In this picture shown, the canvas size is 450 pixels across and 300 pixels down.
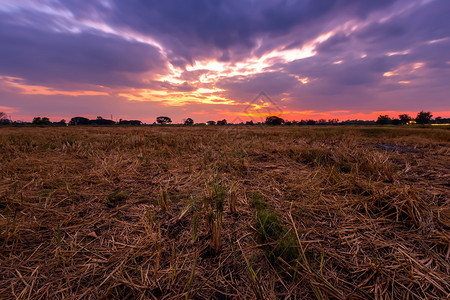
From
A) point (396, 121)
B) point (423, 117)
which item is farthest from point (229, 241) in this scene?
point (423, 117)

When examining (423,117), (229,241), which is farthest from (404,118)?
(229,241)

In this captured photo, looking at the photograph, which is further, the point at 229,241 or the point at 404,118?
the point at 404,118

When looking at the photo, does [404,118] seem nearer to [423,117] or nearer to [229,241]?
[423,117]

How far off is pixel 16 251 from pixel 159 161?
→ 2.40 metres

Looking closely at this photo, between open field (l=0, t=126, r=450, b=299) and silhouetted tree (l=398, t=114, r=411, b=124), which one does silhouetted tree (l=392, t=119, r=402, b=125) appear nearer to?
silhouetted tree (l=398, t=114, r=411, b=124)

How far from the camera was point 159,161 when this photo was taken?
3.55 m

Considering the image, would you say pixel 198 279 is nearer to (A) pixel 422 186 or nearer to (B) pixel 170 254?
(B) pixel 170 254

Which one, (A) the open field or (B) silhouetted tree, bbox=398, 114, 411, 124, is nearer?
(A) the open field

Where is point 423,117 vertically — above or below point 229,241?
above

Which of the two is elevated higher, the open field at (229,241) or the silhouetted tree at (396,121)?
the silhouetted tree at (396,121)

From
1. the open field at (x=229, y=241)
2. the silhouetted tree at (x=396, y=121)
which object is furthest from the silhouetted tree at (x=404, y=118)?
the open field at (x=229, y=241)

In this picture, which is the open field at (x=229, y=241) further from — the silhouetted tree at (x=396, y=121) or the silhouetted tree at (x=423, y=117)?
the silhouetted tree at (x=423, y=117)

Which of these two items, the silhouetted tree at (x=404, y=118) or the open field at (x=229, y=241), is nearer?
the open field at (x=229, y=241)

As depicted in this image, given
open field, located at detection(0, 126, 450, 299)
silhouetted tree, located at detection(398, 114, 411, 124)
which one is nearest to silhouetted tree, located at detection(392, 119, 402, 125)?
silhouetted tree, located at detection(398, 114, 411, 124)
